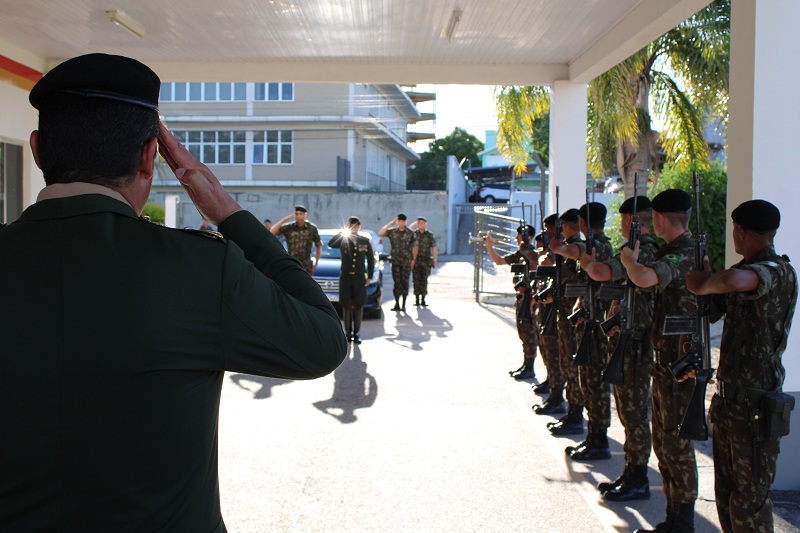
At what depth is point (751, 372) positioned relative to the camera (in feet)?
12.3

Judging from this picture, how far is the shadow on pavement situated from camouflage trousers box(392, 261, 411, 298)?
5962 mm

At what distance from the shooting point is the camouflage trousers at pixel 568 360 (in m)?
6.55

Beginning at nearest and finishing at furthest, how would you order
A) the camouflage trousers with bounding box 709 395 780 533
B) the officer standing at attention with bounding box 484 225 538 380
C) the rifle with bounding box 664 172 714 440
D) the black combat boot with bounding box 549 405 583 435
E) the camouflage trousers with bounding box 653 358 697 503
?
the camouflage trousers with bounding box 709 395 780 533 → the rifle with bounding box 664 172 714 440 → the camouflage trousers with bounding box 653 358 697 503 → the black combat boot with bounding box 549 405 583 435 → the officer standing at attention with bounding box 484 225 538 380

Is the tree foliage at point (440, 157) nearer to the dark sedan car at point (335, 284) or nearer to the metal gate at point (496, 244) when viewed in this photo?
the metal gate at point (496, 244)

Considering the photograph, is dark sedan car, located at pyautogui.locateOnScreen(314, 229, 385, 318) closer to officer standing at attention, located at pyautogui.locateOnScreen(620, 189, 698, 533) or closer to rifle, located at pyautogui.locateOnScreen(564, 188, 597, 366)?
rifle, located at pyautogui.locateOnScreen(564, 188, 597, 366)

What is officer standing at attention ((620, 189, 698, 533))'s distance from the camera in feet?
13.9

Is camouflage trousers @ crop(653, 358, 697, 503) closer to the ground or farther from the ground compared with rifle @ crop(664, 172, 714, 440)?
closer to the ground

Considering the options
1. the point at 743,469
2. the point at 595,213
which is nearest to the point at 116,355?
the point at 743,469

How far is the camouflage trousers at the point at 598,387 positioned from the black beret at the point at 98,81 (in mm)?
4861

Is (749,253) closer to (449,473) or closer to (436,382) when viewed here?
(449,473)

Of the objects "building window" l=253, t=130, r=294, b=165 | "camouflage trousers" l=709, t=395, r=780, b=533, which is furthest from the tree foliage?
"camouflage trousers" l=709, t=395, r=780, b=533

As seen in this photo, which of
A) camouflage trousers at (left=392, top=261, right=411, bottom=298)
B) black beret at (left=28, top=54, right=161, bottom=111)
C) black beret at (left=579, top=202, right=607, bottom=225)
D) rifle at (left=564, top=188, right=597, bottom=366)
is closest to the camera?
black beret at (left=28, top=54, right=161, bottom=111)

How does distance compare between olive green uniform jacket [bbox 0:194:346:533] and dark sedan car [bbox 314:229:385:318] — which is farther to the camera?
dark sedan car [bbox 314:229:385:318]

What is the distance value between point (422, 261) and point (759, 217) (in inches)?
489
